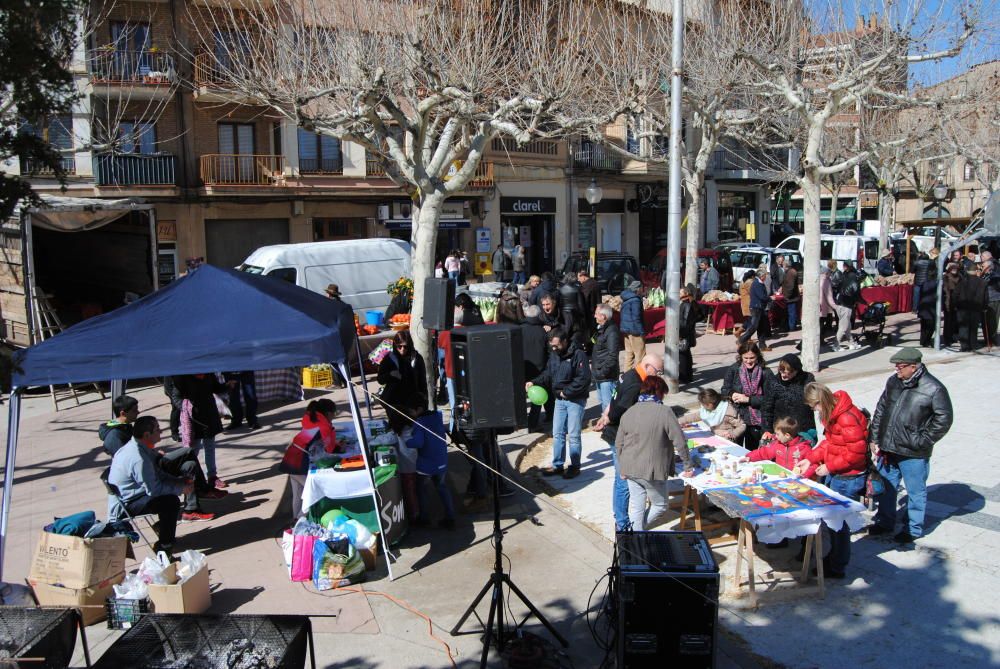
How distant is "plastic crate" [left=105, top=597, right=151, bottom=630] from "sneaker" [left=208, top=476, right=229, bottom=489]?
279cm

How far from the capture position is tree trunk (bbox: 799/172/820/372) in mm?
13562

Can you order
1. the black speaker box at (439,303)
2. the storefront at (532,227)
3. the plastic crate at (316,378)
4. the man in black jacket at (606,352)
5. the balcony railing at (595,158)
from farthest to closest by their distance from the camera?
the balcony railing at (595,158)
the storefront at (532,227)
the plastic crate at (316,378)
the man in black jacket at (606,352)
the black speaker box at (439,303)

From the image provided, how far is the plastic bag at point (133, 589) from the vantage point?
613 centimetres

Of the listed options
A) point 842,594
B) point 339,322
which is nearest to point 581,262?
point 339,322

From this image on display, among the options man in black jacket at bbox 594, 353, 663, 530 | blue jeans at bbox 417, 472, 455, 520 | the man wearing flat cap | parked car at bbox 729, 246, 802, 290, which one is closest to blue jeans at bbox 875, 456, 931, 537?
the man wearing flat cap

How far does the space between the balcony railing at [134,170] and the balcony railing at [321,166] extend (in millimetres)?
3915

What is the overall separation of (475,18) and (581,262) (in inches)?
388

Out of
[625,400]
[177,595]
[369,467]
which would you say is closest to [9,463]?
[177,595]

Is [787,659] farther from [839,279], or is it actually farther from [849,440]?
[839,279]

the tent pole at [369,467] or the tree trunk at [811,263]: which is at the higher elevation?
the tree trunk at [811,263]

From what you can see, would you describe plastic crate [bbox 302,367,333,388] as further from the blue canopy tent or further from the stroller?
the stroller

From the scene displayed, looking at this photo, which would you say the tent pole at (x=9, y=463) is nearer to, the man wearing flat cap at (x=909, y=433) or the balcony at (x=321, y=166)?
the man wearing flat cap at (x=909, y=433)

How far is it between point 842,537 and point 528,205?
2551cm

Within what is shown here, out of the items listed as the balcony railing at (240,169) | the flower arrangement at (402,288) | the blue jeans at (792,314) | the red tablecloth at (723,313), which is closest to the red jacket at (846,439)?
the flower arrangement at (402,288)
